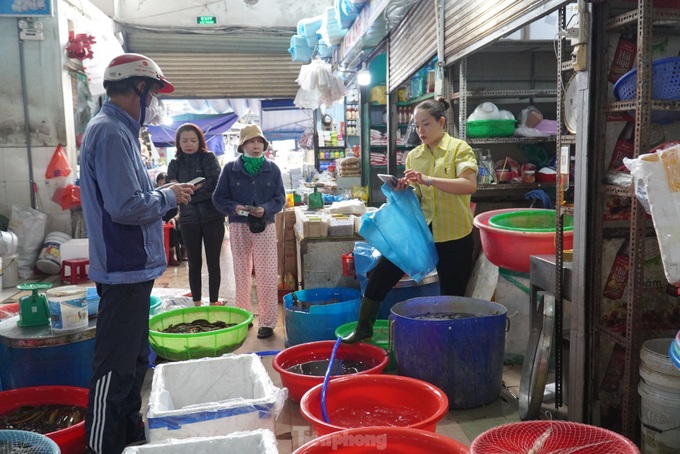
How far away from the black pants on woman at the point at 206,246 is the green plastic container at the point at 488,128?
96.3 inches

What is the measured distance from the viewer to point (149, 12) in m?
10.6

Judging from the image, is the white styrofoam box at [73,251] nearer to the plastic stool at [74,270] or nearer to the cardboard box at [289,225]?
the plastic stool at [74,270]

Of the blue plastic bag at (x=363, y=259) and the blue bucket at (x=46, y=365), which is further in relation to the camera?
the blue plastic bag at (x=363, y=259)

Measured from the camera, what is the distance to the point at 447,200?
3.74 metres

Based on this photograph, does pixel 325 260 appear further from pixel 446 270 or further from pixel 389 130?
pixel 389 130

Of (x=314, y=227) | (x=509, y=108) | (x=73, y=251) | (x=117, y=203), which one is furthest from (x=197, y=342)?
(x=73, y=251)

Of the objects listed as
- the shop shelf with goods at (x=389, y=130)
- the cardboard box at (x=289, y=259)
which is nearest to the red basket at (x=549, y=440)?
the cardboard box at (x=289, y=259)

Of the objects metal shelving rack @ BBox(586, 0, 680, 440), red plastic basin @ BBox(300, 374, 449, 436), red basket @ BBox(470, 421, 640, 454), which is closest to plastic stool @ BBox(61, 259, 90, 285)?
red plastic basin @ BBox(300, 374, 449, 436)

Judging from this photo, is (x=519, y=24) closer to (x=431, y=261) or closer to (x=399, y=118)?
(x=431, y=261)

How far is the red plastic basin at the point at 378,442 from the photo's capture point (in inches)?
78.2

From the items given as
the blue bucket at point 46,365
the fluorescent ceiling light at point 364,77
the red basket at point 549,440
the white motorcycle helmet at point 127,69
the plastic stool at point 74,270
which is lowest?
the plastic stool at point 74,270

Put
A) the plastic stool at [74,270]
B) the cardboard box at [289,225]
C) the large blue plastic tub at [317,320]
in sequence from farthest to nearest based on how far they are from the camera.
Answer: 1. the plastic stool at [74,270]
2. the cardboard box at [289,225]
3. the large blue plastic tub at [317,320]

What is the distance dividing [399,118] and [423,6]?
253 cm

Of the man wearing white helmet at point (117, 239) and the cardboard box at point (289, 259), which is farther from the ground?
the man wearing white helmet at point (117, 239)
